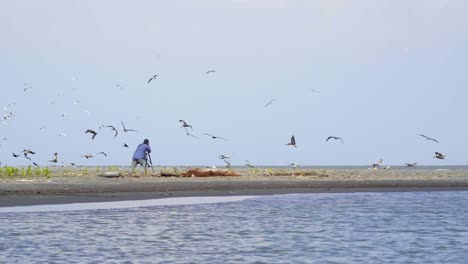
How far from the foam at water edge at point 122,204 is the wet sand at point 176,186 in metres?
1.01

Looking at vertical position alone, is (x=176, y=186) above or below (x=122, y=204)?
above

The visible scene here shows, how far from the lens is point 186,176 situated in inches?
1721

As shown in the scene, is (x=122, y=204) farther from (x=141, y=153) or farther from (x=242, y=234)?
(x=242, y=234)

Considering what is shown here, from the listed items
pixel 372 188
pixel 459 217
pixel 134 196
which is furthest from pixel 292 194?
pixel 459 217

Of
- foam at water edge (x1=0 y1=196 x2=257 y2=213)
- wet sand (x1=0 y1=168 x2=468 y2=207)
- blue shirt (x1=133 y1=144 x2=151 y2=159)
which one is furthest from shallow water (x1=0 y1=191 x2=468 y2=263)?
blue shirt (x1=133 y1=144 x2=151 y2=159)

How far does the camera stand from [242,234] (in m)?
22.3

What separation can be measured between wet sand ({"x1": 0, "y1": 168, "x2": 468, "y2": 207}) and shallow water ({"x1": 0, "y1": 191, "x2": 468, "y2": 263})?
173 inches

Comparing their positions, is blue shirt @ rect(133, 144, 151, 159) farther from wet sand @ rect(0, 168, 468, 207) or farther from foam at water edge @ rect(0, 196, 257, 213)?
foam at water edge @ rect(0, 196, 257, 213)

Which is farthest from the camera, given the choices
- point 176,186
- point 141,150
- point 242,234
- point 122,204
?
point 141,150

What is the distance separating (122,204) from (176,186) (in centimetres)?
664

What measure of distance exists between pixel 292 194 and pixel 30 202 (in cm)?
1406

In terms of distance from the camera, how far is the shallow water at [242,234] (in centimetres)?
1812

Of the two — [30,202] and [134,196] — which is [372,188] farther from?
[30,202]

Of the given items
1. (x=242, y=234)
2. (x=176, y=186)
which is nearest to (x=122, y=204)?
(x=176, y=186)
